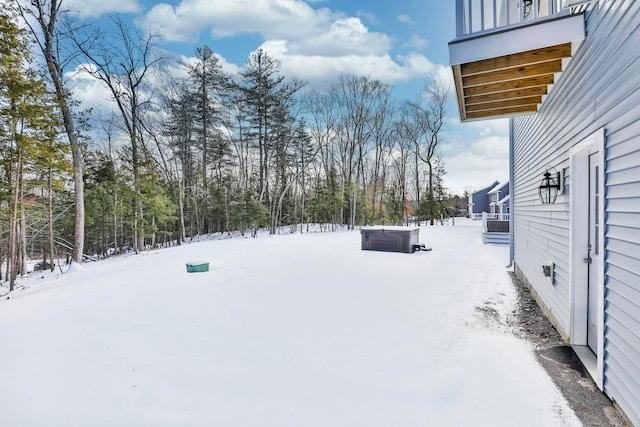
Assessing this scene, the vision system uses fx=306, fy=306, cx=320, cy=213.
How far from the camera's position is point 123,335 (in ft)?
10.9

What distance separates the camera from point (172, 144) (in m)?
16.8

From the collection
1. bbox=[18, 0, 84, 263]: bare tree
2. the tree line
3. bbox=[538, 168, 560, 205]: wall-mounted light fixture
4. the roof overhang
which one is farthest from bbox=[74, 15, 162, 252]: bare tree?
bbox=[538, 168, 560, 205]: wall-mounted light fixture

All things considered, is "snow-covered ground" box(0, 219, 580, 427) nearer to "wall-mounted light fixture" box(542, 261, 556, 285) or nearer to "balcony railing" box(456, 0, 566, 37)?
"wall-mounted light fixture" box(542, 261, 556, 285)

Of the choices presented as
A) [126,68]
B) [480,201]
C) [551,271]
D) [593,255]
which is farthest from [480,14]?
[480,201]

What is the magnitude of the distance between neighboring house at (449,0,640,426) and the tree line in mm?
9848

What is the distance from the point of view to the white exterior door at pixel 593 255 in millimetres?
2809

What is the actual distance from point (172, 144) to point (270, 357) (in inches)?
659

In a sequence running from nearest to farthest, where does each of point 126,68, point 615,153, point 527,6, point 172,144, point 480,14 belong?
point 615,153 → point 480,14 → point 527,6 → point 126,68 → point 172,144

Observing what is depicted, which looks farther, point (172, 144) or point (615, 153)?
point (172, 144)

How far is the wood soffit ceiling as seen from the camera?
10.3 ft

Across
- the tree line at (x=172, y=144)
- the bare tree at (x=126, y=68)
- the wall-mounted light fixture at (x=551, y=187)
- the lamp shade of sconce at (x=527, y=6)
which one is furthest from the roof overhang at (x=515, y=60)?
the bare tree at (x=126, y=68)

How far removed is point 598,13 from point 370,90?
18135 millimetres

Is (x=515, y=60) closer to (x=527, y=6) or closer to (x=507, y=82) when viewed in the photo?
(x=507, y=82)

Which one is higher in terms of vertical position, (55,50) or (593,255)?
(55,50)
